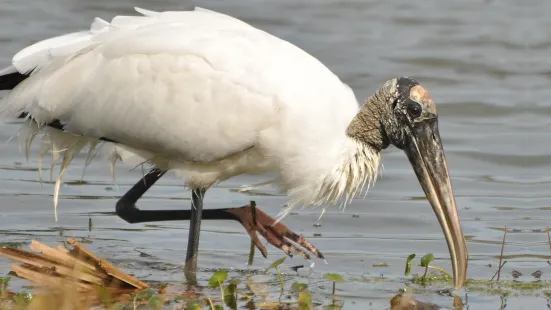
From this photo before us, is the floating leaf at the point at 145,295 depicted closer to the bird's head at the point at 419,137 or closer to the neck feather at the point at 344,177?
the neck feather at the point at 344,177

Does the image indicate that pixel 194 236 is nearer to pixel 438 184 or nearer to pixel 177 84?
pixel 177 84

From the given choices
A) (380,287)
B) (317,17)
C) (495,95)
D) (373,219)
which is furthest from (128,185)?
(317,17)

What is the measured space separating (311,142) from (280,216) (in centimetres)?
85

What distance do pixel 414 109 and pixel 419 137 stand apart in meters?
0.15

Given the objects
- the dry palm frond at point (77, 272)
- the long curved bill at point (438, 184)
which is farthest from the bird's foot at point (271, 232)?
the dry palm frond at point (77, 272)

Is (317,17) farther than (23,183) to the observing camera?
Yes

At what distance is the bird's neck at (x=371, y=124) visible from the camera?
7.10 metres

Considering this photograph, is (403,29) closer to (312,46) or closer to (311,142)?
(312,46)

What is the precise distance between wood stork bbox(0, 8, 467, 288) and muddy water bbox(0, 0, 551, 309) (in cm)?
56

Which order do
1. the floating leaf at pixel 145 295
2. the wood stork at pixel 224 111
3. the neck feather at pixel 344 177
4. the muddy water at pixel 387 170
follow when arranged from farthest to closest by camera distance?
the muddy water at pixel 387 170
the neck feather at pixel 344 177
the wood stork at pixel 224 111
the floating leaf at pixel 145 295

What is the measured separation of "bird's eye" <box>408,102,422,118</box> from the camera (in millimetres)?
6949

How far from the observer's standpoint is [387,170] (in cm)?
1037

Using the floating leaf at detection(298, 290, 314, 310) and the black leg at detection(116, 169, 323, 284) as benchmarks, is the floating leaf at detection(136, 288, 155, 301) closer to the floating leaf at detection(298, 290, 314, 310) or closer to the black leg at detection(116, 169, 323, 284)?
the floating leaf at detection(298, 290, 314, 310)

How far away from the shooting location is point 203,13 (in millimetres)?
7496
